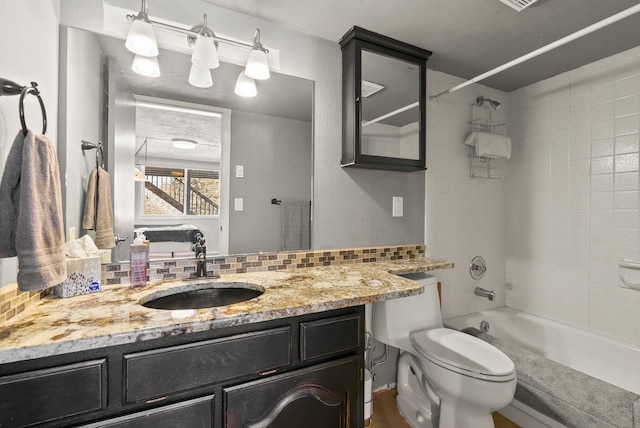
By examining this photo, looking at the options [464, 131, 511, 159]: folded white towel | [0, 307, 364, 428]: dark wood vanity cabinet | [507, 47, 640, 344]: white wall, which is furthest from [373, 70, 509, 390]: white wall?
[0, 307, 364, 428]: dark wood vanity cabinet

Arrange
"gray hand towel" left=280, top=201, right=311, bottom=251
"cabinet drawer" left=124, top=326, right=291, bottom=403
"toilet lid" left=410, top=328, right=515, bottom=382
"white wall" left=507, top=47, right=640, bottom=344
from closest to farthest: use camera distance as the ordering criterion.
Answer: "cabinet drawer" left=124, top=326, right=291, bottom=403 < "toilet lid" left=410, top=328, right=515, bottom=382 < "gray hand towel" left=280, top=201, right=311, bottom=251 < "white wall" left=507, top=47, right=640, bottom=344

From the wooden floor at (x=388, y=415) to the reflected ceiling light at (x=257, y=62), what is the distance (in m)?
2.02

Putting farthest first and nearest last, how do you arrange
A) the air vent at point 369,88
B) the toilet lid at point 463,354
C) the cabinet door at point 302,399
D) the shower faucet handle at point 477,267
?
the shower faucet handle at point 477,267 < the air vent at point 369,88 < the toilet lid at point 463,354 < the cabinet door at point 302,399

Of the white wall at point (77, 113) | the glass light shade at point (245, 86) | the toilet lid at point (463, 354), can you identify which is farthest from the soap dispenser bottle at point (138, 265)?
the toilet lid at point (463, 354)

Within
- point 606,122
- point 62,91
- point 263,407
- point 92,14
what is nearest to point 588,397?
point 263,407

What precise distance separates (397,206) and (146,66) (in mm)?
1594

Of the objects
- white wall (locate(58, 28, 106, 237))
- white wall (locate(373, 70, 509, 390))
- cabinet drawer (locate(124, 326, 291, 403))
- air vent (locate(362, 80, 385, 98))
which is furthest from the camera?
white wall (locate(373, 70, 509, 390))

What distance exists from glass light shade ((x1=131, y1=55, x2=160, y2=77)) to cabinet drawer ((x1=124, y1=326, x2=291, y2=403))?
1191mm

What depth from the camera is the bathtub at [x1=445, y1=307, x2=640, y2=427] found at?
5.50 feet

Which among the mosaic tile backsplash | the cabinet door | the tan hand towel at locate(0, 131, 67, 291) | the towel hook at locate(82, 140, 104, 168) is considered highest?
the towel hook at locate(82, 140, 104, 168)

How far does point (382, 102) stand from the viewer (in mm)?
1746

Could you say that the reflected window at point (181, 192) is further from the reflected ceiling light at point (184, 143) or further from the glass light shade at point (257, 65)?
the glass light shade at point (257, 65)

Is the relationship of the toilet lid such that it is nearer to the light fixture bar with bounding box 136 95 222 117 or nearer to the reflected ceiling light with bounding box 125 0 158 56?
the light fixture bar with bounding box 136 95 222 117

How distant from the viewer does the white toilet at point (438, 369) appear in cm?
128
